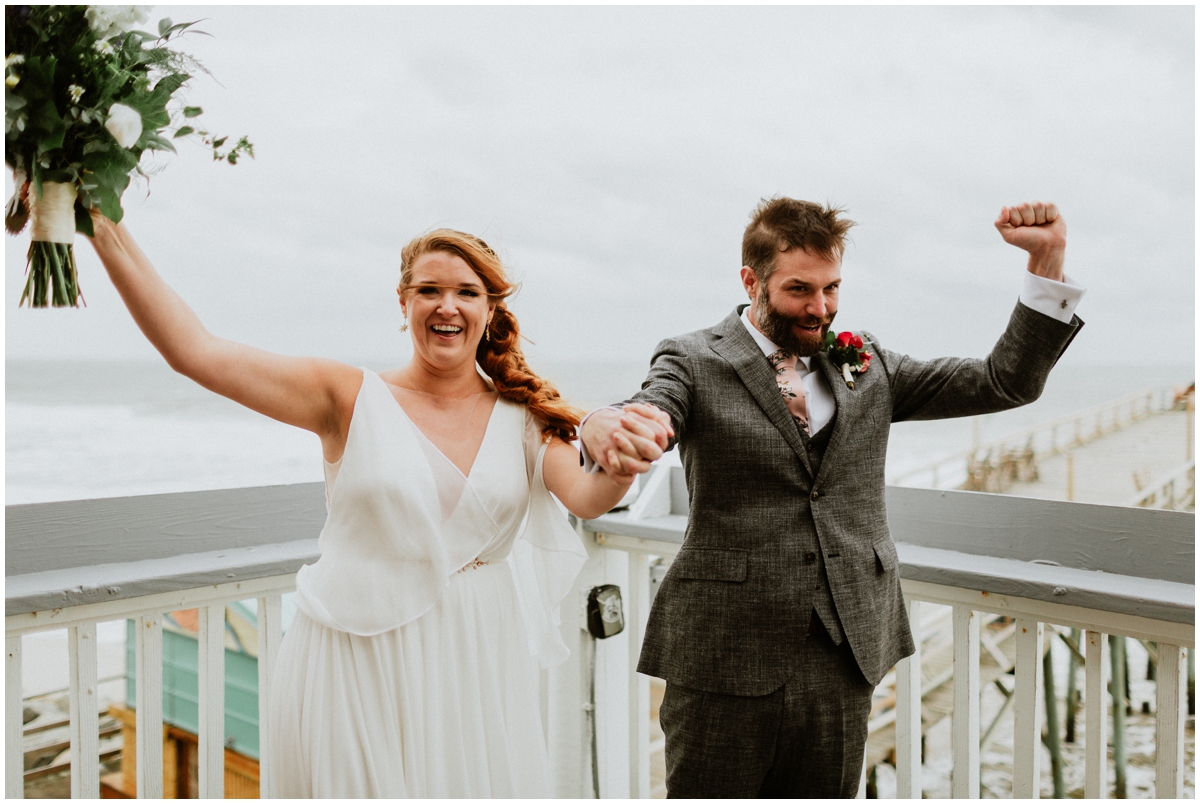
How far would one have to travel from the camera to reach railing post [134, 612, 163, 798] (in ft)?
5.94

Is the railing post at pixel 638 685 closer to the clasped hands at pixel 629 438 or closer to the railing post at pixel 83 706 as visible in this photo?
the clasped hands at pixel 629 438

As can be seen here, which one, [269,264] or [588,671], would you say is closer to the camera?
[588,671]

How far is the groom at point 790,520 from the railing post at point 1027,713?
1.43ft

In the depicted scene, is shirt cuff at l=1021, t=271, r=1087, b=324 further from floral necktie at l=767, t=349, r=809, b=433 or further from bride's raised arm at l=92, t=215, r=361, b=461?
bride's raised arm at l=92, t=215, r=361, b=461

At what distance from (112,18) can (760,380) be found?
126 cm

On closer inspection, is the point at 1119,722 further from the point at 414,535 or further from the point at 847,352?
the point at 414,535

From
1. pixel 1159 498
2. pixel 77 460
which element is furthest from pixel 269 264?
pixel 1159 498

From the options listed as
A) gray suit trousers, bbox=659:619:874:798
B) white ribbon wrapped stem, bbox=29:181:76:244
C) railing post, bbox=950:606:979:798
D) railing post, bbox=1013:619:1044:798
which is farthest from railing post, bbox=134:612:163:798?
railing post, bbox=1013:619:1044:798

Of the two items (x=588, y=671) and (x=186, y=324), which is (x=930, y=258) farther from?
Answer: (x=186, y=324)

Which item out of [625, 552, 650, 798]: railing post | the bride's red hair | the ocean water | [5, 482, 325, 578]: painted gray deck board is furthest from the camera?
[625, 552, 650, 798]: railing post

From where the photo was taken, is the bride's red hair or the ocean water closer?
the bride's red hair

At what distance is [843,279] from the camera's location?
5.38 feet

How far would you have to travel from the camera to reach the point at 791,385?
165cm

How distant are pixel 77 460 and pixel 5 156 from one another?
3.85 metres
